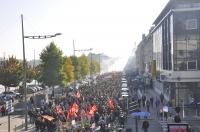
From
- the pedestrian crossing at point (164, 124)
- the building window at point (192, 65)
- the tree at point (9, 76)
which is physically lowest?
the pedestrian crossing at point (164, 124)

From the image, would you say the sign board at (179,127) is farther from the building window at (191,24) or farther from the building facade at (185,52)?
the building window at (191,24)

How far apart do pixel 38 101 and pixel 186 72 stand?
18.9 meters

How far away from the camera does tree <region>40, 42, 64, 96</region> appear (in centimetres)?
7831

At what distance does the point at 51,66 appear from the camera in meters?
78.9

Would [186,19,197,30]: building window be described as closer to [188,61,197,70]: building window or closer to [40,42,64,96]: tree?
[188,61,197,70]: building window

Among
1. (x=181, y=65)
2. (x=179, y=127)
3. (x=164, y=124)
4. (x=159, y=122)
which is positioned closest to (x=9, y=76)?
(x=181, y=65)

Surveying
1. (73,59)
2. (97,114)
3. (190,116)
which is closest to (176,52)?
(190,116)

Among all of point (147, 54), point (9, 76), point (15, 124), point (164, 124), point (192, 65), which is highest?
point (147, 54)

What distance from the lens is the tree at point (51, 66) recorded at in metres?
78.3

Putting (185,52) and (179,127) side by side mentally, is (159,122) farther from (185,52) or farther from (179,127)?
(179,127)

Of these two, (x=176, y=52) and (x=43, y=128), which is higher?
(x=176, y=52)

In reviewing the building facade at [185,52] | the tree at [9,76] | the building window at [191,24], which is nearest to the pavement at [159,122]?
the building facade at [185,52]

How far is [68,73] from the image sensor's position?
309 feet

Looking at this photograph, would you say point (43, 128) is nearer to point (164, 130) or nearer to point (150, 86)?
point (164, 130)
